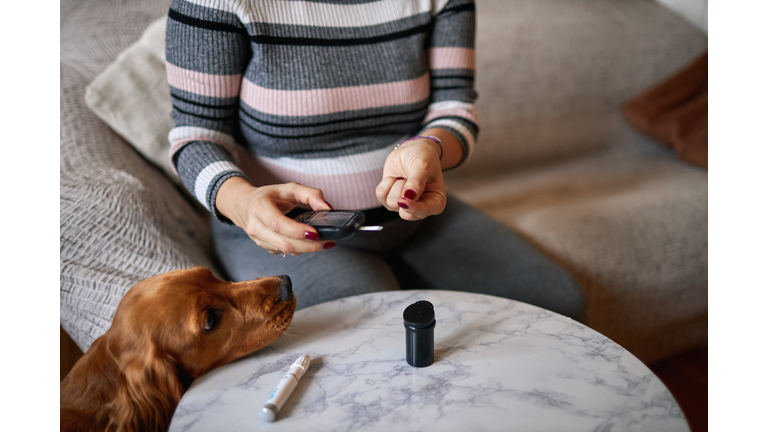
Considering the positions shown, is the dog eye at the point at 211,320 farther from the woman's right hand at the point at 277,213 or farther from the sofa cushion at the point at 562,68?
the sofa cushion at the point at 562,68

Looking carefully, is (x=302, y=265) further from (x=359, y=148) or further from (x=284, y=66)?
(x=284, y=66)

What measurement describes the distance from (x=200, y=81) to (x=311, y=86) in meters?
0.20

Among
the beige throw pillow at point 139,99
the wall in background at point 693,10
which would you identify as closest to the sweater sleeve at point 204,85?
the beige throw pillow at point 139,99

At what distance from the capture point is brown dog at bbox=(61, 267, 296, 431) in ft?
1.95

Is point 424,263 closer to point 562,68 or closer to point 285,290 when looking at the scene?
point 285,290

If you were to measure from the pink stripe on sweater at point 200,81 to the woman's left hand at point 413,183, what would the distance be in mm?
332

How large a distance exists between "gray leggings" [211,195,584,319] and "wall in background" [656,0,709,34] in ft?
5.56

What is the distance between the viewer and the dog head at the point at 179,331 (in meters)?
0.60

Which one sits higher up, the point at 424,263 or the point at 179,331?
the point at 179,331

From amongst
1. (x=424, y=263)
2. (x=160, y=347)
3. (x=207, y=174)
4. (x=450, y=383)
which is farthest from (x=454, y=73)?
(x=160, y=347)

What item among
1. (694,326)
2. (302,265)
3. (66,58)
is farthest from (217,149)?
(694,326)

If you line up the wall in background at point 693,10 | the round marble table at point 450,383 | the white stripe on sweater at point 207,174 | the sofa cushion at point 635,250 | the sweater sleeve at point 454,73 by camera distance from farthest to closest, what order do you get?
the wall in background at point 693,10 < the sofa cushion at point 635,250 < the sweater sleeve at point 454,73 < the white stripe on sweater at point 207,174 < the round marble table at point 450,383

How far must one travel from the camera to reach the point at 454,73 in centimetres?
108

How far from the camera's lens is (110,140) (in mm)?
1162
